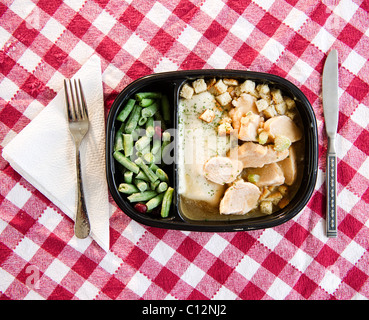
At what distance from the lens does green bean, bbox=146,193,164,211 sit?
1.76 m

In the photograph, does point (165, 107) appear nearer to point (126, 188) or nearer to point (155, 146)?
point (155, 146)

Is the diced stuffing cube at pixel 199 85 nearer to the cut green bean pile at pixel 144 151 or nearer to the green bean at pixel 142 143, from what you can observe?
the cut green bean pile at pixel 144 151

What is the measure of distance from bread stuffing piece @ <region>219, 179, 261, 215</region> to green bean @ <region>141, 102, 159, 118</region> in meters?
0.58

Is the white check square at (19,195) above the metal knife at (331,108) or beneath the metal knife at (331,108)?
beneath

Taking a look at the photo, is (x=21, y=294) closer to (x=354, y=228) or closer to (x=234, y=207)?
(x=234, y=207)

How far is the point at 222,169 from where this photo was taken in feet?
5.76

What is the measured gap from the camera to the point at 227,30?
1947 millimetres

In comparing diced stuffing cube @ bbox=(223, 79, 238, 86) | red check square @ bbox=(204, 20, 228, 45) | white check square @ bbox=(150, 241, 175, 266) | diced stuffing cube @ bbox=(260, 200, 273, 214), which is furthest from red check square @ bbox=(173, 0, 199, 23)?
white check square @ bbox=(150, 241, 175, 266)

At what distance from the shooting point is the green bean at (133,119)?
175 cm

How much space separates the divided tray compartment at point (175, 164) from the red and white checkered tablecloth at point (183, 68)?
25 centimetres

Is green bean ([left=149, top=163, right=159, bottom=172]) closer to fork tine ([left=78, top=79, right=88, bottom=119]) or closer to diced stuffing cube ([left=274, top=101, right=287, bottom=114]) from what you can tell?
fork tine ([left=78, top=79, right=88, bottom=119])

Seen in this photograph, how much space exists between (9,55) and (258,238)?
183cm

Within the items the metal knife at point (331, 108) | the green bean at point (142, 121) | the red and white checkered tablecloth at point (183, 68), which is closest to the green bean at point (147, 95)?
the green bean at point (142, 121)

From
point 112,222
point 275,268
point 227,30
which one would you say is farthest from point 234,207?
point 227,30
